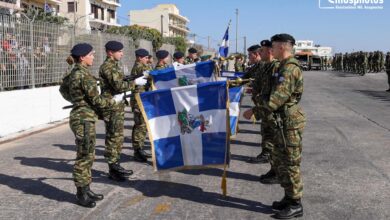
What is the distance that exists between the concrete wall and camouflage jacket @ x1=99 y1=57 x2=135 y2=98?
415 cm

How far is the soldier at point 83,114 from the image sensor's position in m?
4.91

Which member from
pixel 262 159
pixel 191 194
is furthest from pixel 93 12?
pixel 191 194

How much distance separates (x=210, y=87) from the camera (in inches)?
206

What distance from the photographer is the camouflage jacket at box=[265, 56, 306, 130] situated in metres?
4.39

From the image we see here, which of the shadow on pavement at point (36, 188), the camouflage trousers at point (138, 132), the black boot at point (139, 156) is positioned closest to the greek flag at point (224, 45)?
the camouflage trousers at point (138, 132)

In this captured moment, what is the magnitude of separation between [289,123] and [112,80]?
252 centimetres

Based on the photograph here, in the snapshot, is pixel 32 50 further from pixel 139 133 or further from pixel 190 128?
pixel 190 128

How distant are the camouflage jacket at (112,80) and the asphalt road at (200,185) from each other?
48.6 inches

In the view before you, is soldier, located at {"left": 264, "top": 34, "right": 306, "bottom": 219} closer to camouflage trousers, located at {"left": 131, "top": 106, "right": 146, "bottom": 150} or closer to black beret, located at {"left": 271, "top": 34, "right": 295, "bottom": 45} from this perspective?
black beret, located at {"left": 271, "top": 34, "right": 295, "bottom": 45}

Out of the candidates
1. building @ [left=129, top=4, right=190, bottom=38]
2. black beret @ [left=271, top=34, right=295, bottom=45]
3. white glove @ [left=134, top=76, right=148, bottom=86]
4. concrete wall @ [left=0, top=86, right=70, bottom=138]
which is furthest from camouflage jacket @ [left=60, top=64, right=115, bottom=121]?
building @ [left=129, top=4, right=190, bottom=38]

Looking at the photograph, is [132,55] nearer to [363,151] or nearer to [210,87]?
[363,151]

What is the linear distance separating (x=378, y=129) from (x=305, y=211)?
6.20 metres

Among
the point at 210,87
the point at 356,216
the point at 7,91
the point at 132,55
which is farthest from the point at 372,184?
the point at 132,55

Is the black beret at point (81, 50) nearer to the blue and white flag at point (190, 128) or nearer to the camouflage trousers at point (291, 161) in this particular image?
the blue and white flag at point (190, 128)
